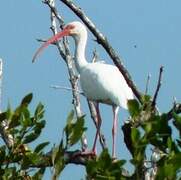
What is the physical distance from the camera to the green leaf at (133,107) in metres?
5.21

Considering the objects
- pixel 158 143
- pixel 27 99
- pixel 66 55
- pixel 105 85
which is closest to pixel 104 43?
pixel 27 99

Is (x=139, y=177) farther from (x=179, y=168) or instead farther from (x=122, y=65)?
(x=122, y=65)

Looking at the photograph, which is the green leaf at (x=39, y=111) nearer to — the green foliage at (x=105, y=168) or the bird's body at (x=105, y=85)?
the green foliage at (x=105, y=168)

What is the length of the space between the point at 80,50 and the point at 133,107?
8278 mm

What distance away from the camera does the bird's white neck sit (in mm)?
13102

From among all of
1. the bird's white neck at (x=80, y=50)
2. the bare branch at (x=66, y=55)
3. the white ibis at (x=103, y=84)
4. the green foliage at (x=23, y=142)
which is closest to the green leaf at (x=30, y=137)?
the green foliage at (x=23, y=142)

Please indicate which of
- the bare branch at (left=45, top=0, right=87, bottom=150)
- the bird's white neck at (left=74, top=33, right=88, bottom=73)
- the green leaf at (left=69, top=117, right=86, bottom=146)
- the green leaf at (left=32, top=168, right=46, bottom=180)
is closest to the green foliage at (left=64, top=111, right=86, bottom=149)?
the green leaf at (left=69, top=117, right=86, bottom=146)

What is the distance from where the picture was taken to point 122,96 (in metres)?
12.1

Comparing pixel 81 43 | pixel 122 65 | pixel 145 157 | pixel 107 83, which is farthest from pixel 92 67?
pixel 145 157

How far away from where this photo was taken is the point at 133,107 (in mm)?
5258

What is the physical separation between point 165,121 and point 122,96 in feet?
23.1

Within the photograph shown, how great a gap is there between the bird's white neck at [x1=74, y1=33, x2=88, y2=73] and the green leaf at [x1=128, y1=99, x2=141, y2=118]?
7.57m

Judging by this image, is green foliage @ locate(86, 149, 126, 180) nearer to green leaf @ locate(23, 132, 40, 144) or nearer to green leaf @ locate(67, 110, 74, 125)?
green leaf @ locate(67, 110, 74, 125)

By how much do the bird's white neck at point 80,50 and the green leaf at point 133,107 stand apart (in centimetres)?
757
